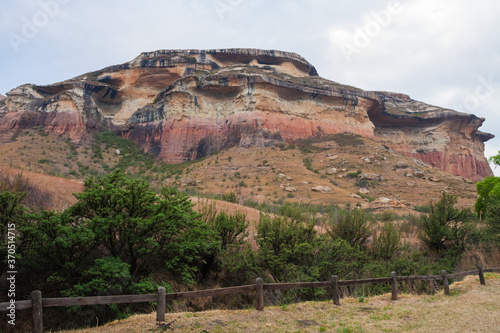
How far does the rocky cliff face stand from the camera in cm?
4866

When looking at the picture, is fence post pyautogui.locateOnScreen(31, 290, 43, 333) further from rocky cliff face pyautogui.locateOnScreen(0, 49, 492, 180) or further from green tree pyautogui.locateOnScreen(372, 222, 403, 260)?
rocky cliff face pyautogui.locateOnScreen(0, 49, 492, 180)

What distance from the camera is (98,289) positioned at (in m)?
8.12

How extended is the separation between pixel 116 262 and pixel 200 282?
388cm

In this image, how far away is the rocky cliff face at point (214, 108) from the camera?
160 ft

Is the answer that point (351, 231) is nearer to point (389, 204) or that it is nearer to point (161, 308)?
point (161, 308)

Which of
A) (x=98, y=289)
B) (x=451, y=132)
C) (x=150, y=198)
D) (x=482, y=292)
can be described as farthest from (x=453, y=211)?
(x=451, y=132)

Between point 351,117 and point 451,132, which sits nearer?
point 351,117

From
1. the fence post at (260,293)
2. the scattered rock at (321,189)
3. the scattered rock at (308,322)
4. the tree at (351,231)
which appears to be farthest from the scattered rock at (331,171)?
the scattered rock at (308,322)

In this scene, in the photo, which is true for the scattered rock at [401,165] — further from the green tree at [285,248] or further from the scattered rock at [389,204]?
the green tree at [285,248]

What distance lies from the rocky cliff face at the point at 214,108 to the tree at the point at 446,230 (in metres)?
27.6

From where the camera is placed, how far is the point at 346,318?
8086 mm

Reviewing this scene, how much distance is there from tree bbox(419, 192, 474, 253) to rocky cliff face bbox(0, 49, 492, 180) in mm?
27636

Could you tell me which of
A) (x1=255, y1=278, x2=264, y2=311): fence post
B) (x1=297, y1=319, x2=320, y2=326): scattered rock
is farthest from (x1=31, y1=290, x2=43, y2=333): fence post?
(x1=297, y1=319, x2=320, y2=326): scattered rock

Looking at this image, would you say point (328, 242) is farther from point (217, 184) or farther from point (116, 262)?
point (217, 184)
